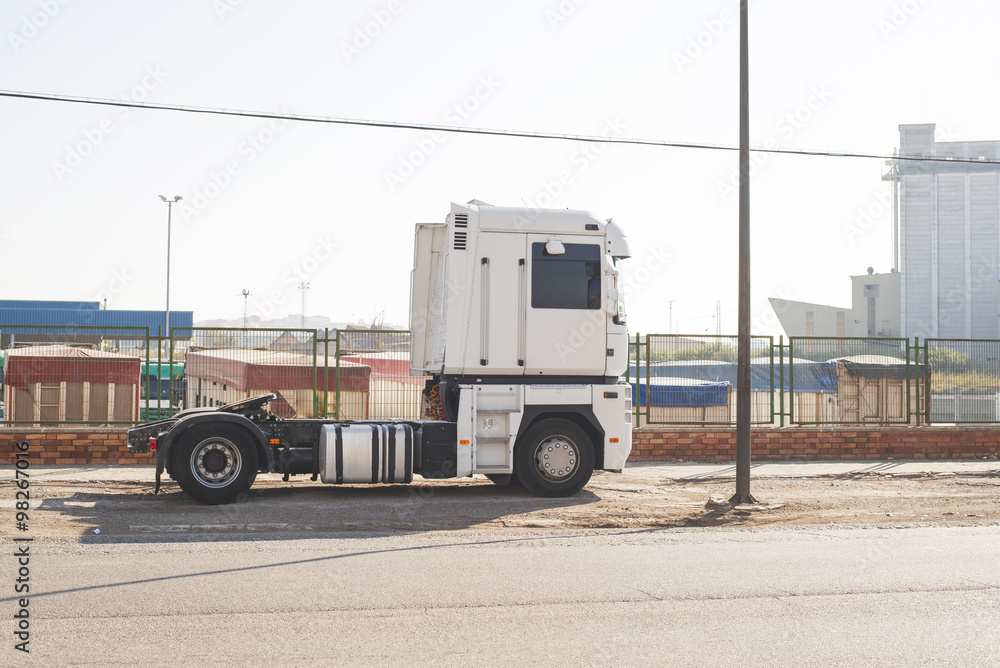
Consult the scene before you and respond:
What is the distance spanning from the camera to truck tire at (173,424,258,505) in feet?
36.2

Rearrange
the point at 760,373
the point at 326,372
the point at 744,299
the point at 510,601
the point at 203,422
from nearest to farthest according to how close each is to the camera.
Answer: the point at 510,601 < the point at 203,422 < the point at 744,299 < the point at 326,372 < the point at 760,373

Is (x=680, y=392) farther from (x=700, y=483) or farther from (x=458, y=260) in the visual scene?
(x=458, y=260)

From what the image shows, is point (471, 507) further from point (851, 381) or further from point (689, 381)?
point (851, 381)

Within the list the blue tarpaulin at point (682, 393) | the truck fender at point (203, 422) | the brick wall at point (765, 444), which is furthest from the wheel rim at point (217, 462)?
the blue tarpaulin at point (682, 393)

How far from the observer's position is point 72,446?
1533 centimetres

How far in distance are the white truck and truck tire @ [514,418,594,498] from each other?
2 cm

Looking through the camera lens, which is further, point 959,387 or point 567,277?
point 959,387

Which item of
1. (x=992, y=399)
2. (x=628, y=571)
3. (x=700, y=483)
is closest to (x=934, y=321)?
(x=992, y=399)

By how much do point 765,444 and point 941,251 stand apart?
69681 mm

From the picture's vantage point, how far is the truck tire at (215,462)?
11.0 meters

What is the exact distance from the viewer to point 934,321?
76188 millimetres

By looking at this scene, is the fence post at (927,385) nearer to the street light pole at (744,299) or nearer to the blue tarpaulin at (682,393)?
the blue tarpaulin at (682,393)

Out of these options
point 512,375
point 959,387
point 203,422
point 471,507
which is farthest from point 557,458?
point 959,387

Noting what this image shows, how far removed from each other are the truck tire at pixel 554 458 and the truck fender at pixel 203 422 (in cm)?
326
